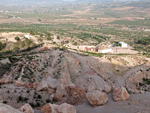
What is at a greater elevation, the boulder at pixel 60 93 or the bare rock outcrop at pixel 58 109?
the bare rock outcrop at pixel 58 109

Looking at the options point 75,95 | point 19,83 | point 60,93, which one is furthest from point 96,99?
point 19,83

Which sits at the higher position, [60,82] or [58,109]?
[58,109]

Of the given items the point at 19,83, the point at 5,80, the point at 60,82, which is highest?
the point at 5,80

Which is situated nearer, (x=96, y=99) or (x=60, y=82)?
(x=96, y=99)

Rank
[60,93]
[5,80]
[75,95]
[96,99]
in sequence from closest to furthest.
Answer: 1. [96,99]
2. [60,93]
3. [75,95]
4. [5,80]

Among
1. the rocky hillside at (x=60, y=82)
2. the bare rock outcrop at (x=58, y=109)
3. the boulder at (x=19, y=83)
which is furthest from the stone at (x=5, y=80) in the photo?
the bare rock outcrop at (x=58, y=109)

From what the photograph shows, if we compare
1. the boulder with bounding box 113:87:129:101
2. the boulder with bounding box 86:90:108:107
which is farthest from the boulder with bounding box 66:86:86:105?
the boulder with bounding box 113:87:129:101

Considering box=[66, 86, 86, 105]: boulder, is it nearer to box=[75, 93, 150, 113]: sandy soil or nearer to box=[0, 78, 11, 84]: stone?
box=[75, 93, 150, 113]: sandy soil

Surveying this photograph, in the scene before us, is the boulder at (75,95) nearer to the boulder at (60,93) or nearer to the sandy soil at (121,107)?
the boulder at (60,93)

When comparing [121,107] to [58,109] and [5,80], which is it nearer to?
[58,109]

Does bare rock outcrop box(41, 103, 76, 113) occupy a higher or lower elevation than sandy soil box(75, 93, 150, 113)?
higher

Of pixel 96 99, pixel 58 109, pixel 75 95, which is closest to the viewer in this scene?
pixel 58 109

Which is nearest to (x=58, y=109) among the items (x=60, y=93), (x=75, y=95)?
(x=60, y=93)

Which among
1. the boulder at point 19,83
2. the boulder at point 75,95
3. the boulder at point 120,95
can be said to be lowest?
the boulder at point 75,95
